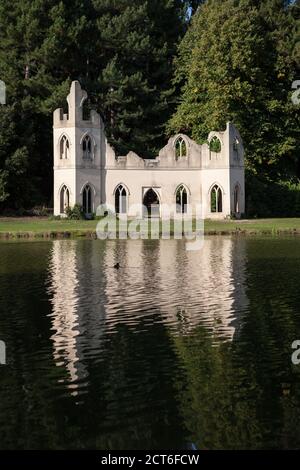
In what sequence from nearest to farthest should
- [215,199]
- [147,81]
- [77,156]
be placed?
[77,156], [215,199], [147,81]

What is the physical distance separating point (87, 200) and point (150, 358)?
152 ft

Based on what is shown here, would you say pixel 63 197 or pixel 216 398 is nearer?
pixel 216 398

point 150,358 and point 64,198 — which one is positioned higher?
point 64,198

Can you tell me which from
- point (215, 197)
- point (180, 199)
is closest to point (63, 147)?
point (180, 199)

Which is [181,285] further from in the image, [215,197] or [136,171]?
[215,197]

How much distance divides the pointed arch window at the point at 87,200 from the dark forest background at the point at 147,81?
20.2 feet

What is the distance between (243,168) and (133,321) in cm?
4458

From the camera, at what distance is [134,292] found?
27.0m

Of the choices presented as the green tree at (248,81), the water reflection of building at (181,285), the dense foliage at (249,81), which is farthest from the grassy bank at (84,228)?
the dense foliage at (249,81)

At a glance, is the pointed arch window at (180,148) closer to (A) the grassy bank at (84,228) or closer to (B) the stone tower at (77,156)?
(B) the stone tower at (77,156)

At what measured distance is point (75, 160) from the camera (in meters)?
62.2
